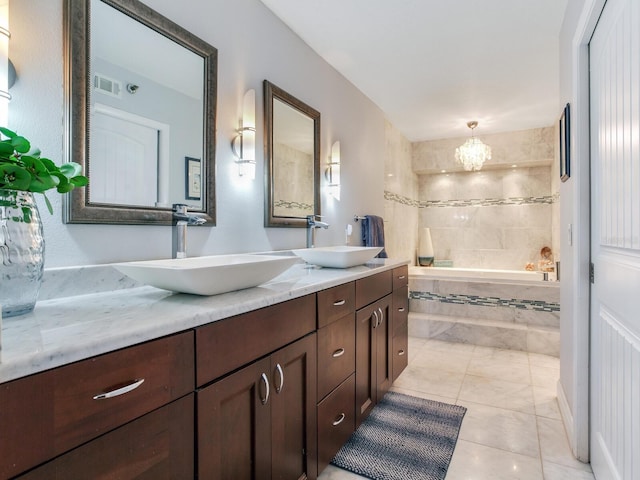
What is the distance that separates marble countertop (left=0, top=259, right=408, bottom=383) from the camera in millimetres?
604

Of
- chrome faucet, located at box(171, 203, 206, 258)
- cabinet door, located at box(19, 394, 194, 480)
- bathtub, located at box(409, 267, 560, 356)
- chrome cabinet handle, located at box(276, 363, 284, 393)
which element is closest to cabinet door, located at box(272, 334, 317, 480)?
chrome cabinet handle, located at box(276, 363, 284, 393)

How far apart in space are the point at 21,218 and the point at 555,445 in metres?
2.31

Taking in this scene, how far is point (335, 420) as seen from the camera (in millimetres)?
1561

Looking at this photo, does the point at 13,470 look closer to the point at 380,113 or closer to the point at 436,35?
the point at 436,35

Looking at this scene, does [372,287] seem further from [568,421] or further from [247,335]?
[568,421]

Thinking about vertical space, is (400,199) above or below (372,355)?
above

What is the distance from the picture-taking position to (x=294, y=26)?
2209mm

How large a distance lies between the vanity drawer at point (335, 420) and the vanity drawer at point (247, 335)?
1.28ft

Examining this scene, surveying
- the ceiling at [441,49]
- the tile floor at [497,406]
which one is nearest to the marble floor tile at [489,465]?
the tile floor at [497,406]

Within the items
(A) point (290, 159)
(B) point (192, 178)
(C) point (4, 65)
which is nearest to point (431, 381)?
(A) point (290, 159)

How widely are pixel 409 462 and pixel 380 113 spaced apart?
10.2 feet

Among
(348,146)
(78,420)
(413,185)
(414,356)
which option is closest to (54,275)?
(78,420)

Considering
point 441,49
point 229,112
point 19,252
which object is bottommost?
point 19,252

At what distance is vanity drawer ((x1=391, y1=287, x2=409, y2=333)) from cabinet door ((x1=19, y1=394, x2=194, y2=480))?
1.63 metres
